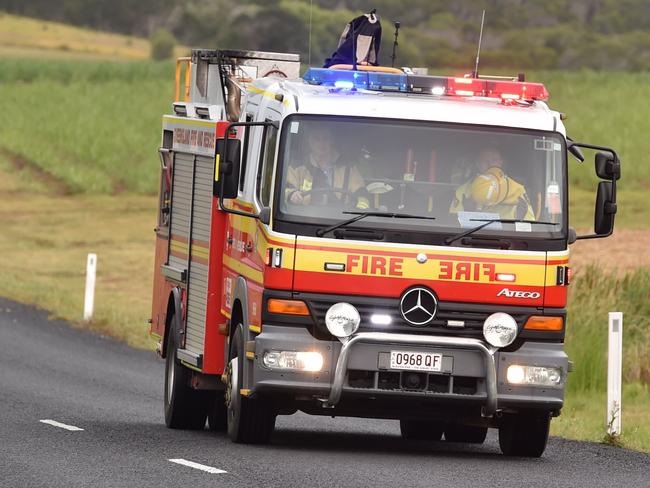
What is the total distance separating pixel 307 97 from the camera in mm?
12617

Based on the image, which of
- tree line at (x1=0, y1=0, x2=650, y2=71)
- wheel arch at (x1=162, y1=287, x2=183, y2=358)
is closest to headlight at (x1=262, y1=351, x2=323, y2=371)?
wheel arch at (x1=162, y1=287, x2=183, y2=358)

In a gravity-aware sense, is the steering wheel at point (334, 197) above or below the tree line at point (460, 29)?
below

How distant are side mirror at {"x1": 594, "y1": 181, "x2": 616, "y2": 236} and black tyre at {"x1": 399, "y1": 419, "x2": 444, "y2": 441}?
3539 millimetres

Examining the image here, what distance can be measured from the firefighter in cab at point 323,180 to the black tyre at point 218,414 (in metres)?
3.62

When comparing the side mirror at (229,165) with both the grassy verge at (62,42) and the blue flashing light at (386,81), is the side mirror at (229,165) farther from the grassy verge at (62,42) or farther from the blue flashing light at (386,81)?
the grassy verge at (62,42)

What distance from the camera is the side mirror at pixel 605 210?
12398 millimetres

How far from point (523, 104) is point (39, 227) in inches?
1337

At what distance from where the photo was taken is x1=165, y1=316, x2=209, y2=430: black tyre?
15484 millimetres

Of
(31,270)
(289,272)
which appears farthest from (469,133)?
(31,270)

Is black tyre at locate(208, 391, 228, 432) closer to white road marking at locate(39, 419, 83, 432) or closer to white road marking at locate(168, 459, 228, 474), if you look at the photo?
white road marking at locate(39, 419, 83, 432)

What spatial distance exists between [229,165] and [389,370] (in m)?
1.81

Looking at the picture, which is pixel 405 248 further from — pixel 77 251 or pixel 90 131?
pixel 90 131

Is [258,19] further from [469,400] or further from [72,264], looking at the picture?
[469,400]

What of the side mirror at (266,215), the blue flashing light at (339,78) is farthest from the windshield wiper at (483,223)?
the blue flashing light at (339,78)
